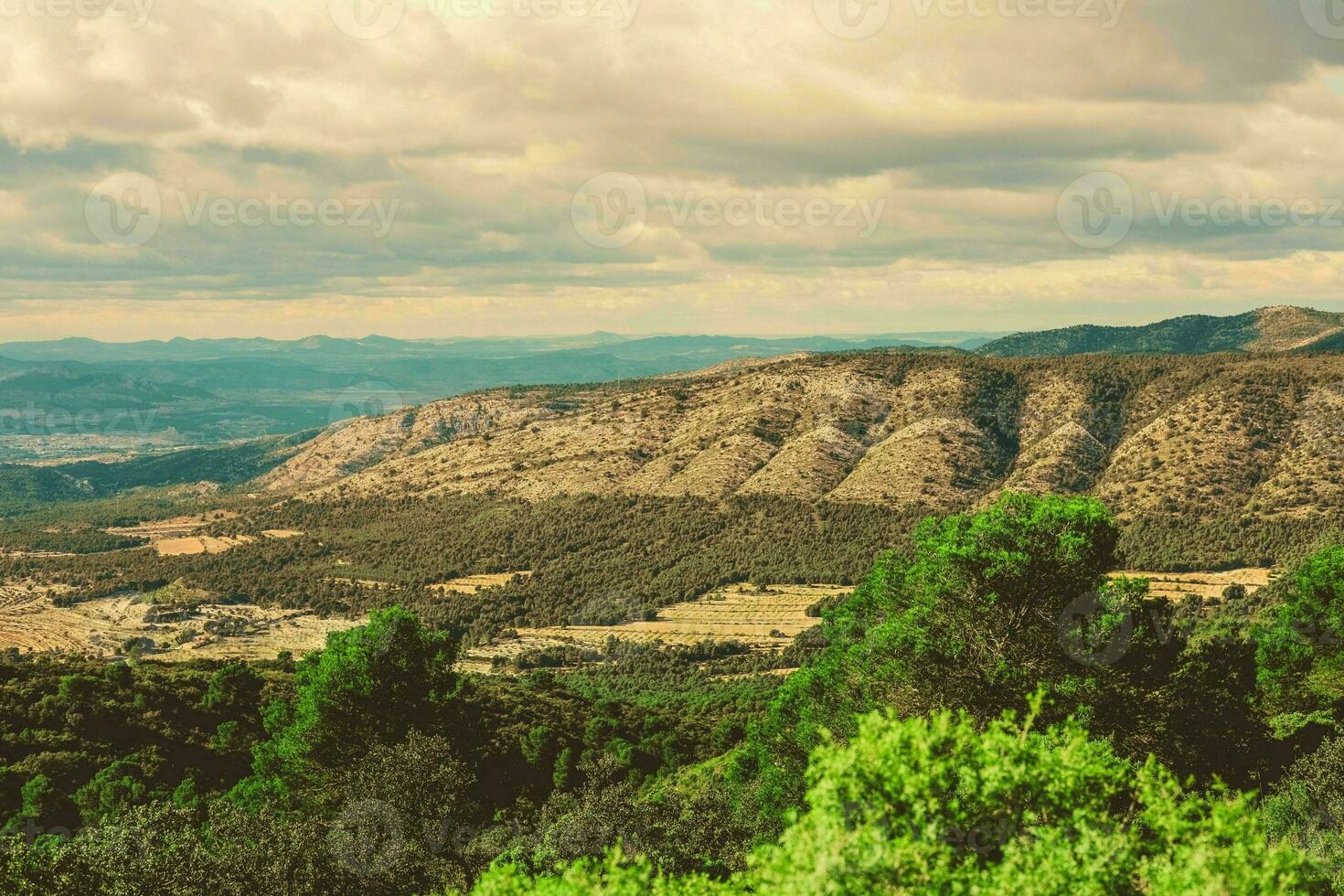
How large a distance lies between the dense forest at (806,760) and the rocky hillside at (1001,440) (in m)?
67.3

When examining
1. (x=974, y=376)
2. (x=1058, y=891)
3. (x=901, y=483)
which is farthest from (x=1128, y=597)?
(x=974, y=376)

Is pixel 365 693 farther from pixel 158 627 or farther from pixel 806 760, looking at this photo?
pixel 158 627

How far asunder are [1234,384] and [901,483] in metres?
55.7

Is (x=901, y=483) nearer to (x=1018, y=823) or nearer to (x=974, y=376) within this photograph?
(x=974, y=376)

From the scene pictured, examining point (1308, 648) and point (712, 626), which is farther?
point (712, 626)

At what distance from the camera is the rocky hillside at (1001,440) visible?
131375 mm

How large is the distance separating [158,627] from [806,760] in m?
114

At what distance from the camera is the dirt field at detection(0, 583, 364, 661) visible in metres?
108

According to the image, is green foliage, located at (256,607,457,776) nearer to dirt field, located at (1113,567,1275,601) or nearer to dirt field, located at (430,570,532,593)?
dirt field, located at (1113,567,1275,601)

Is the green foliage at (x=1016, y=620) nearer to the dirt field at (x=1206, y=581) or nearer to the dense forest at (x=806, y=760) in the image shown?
the dense forest at (x=806, y=760)

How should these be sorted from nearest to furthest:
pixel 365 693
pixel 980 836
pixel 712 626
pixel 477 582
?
pixel 980 836 < pixel 365 693 < pixel 712 626 < pixel 477 582

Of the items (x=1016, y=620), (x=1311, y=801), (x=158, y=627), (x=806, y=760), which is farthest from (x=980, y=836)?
(x=158, y=627)

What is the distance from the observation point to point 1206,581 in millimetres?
102375

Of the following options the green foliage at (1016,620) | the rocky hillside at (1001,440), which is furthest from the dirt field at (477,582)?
the green foliage at (1016,620)
